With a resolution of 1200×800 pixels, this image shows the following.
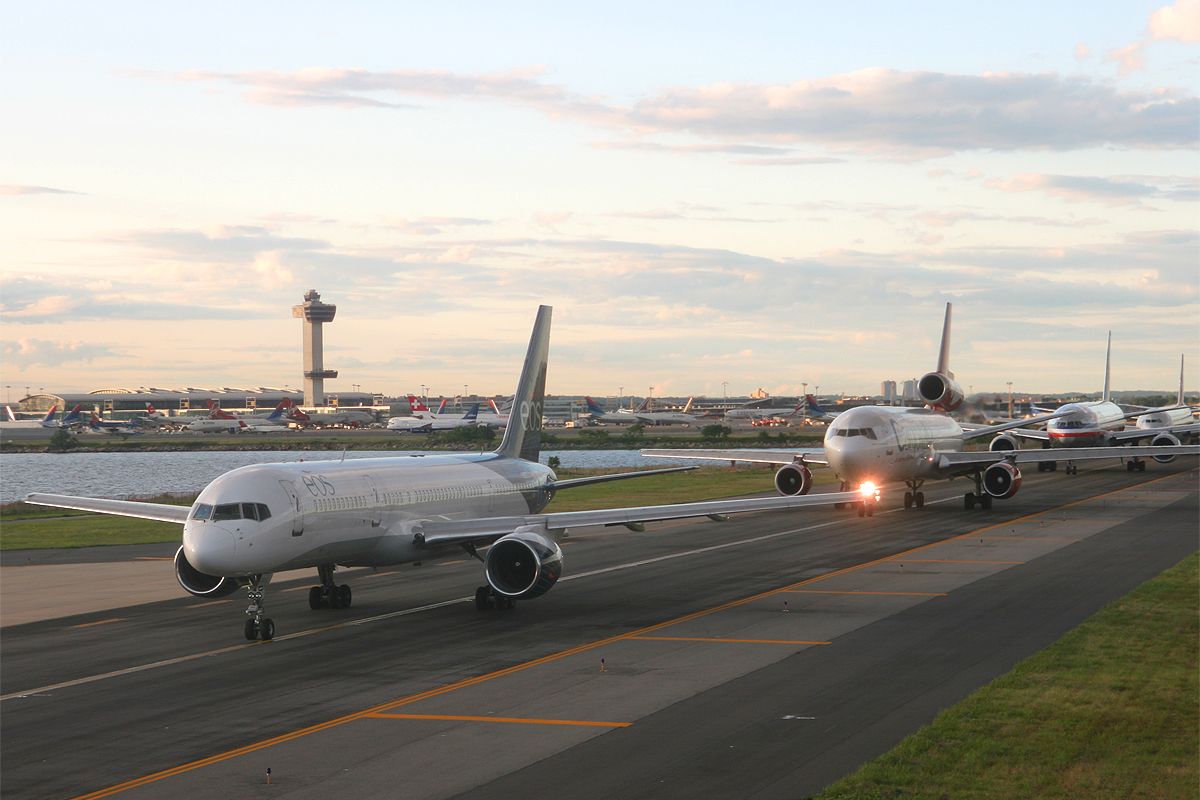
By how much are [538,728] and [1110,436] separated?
86.8 metres

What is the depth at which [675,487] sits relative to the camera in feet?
268

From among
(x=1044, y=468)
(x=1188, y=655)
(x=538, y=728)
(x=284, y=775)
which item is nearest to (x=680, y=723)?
(x=538, y=728)

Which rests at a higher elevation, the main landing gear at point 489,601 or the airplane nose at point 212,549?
the airplane nose at point 212,549

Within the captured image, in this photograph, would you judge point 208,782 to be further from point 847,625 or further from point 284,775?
point 847,625

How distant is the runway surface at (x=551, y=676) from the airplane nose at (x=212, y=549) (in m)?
1.95

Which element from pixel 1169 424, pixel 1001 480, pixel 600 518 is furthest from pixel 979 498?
pixel 1169 424

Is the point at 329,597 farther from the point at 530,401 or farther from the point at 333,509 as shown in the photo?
the point at 530,401

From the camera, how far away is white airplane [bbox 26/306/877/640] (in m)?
27.6

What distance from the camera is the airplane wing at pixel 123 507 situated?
32.5m

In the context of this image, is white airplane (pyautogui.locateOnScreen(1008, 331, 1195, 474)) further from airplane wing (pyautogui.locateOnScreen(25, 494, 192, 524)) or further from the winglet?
airplane wing (pyautogui.locateOnScreen(25, 494, 192, 524))

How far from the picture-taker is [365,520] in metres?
31.2

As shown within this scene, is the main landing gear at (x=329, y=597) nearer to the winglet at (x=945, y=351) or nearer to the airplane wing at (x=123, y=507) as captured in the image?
the airplane wing at (x=123, y=507)

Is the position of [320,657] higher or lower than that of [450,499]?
lower

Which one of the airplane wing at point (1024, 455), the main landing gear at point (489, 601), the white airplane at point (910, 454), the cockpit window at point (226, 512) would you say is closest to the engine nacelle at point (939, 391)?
the white airplane at point (910, 454)
